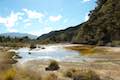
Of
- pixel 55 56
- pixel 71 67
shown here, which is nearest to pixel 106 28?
pixel 55 56

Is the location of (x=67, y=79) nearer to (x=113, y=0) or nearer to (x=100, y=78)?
(x=100, y=78)

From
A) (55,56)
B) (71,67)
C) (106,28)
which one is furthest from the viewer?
(106,28)

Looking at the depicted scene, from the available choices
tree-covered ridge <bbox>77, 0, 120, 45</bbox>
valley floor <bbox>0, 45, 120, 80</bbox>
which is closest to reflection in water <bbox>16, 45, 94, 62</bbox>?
valley floor <bbox>0, 45, 120, 80</bbox>

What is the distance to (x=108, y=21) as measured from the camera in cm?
10450

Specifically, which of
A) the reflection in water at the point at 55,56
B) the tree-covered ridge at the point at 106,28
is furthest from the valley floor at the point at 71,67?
the tree-covered ridge at the point at 106,28

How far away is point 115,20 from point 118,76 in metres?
80.9

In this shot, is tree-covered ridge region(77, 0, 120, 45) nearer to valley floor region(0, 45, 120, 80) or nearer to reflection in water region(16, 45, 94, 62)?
reflection in water region(16, 45, 94, 62)

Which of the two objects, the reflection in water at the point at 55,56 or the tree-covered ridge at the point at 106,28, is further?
the tree-covered ridge at the point at 106,28

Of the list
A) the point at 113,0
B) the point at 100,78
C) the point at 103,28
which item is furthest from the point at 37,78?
the point at 113,0

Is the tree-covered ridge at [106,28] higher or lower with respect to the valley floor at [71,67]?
higher

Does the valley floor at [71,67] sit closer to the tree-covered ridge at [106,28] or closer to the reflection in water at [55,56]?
the reflection in water at [55,56]

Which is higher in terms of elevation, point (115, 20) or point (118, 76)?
point (115, 20)

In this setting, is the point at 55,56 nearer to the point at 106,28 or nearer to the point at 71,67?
the point at 71,67

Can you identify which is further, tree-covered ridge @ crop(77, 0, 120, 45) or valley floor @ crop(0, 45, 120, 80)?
tree-covered ridge @ crop(77, 0, 120, 45)
